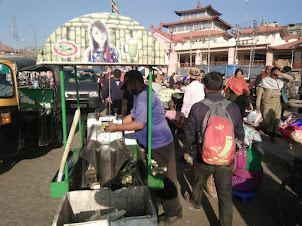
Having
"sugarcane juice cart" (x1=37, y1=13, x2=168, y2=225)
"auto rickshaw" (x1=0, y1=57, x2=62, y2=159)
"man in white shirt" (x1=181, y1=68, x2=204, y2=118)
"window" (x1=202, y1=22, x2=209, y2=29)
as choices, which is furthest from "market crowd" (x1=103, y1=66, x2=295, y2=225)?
"window" (x1=202, y1=22, x2=209, y2=29)

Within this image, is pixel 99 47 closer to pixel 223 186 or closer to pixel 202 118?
pixel 202 118

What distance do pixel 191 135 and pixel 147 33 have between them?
1378 mm

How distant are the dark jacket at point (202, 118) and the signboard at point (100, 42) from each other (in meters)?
0.88

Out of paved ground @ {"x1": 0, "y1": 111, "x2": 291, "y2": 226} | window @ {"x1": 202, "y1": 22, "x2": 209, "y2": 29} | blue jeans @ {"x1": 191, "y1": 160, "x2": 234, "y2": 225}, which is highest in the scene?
window @ {"x1": 202, "y1": 22, "x2": 209, "y2": 29}

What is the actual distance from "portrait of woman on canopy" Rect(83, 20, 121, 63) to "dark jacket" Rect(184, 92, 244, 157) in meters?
1.17

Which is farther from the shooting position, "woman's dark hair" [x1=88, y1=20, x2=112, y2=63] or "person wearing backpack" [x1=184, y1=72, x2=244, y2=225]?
"person wearing backpack" [x1=184, y1=72, x2=244, y2=225]

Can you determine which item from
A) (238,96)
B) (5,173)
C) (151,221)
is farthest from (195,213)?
(238,96)

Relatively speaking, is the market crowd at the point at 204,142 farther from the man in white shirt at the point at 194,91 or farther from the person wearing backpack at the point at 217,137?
the man in white shirt at the point at 194,91

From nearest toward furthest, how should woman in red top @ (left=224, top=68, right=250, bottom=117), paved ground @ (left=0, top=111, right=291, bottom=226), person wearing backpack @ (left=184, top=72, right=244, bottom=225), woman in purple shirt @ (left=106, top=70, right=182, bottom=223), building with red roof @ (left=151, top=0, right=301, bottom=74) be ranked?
person wearing backpack @ (left=184, top=72, right=244, bottom=225), woman in purple shirt @ (left=106, top=70, right=182, bottom=223), paved ground @ (left=0, top=111, right=291, bottom=226), woman in red top @ (left=224, top=68, right=250, bottom=117), building with red roof @ (left=151, top=0, right=301, bottom=74)

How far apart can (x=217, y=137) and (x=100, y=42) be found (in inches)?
62.7

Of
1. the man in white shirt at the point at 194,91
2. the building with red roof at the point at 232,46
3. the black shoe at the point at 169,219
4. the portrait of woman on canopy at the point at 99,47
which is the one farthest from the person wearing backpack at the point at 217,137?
the building with red roof at the point at 232,46

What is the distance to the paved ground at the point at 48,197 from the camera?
3.29 m

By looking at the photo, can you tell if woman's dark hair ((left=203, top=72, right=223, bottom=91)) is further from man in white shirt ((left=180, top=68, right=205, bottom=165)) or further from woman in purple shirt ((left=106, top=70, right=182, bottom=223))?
man in white shirt ((left=180, top=68, right=205, bottom=165))

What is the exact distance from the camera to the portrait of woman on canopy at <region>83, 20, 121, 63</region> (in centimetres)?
223
